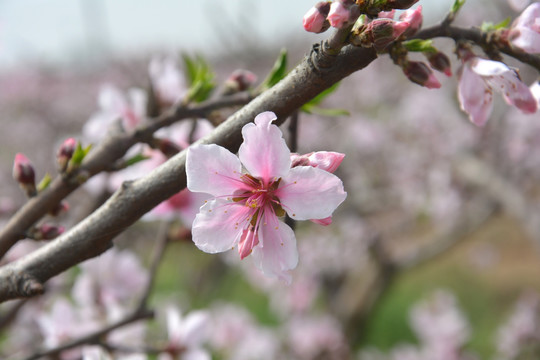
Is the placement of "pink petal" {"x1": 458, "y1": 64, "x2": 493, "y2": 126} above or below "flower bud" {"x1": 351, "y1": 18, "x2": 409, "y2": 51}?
below

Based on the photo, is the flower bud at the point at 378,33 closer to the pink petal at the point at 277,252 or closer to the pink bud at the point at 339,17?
the pink bud at the point at 339,17

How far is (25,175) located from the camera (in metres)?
0.95

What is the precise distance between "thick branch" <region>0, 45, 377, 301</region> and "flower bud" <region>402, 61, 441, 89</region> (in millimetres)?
144

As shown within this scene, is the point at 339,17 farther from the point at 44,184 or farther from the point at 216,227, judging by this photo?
the point at 44,184

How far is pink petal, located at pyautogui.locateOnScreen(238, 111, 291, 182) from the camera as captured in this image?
68 cm

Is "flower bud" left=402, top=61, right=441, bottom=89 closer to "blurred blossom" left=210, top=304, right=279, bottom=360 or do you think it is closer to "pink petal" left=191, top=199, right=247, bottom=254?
"pink petal" left=191, top=199, right=247, bottom=254

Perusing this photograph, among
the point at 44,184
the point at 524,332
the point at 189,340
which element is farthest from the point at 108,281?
the point at 524,332

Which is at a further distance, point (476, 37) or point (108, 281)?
point (108, 281)

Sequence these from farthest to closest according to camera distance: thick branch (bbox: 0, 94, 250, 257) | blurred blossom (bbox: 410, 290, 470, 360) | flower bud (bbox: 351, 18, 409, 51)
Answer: blurred blossom (bbox: 410, 290, 470, 360) → thick branch (bbox: 0, 94, 250, 257) → flower bud (bbox: 351, 18, 409, 51)

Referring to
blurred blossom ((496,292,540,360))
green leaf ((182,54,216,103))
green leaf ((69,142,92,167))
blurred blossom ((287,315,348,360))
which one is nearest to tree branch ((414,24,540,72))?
green leaf ((182,54,216,103))

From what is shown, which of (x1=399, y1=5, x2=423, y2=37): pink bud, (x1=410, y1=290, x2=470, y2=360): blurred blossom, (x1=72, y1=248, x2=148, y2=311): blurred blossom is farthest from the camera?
(x1=410, y1=290, x2=470, y2=360): blurred blossom

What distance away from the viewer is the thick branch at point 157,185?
0.69m

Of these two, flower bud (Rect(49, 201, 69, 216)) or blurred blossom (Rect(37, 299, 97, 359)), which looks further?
blurred blossom (Rect(37, 299, 97, 359))

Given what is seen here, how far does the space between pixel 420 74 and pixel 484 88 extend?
137mm
